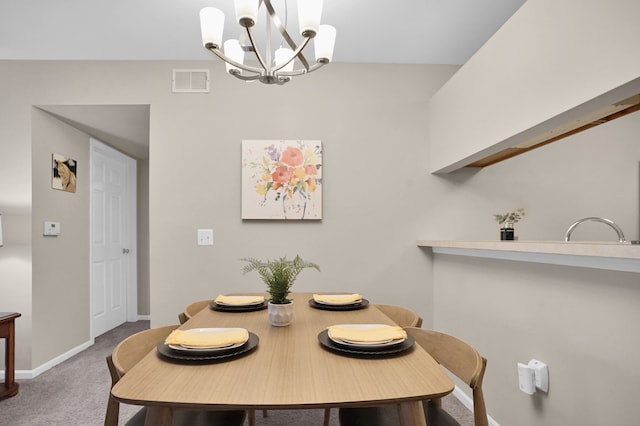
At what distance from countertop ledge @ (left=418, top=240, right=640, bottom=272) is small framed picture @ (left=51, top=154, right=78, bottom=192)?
3.36 metres

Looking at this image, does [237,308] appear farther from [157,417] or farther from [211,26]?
[211,26]

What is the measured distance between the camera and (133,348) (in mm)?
1337

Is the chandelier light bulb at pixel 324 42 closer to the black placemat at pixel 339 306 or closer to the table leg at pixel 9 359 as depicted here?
the black placemat at pixel 339 306

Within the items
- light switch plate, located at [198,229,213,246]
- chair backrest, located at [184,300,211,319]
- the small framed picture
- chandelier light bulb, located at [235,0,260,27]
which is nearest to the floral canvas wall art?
light switch plate, located at [198,229,213,246]

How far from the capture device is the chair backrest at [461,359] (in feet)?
3.66

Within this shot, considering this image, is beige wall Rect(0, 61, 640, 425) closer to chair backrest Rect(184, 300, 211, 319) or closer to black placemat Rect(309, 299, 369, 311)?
chair backrest Rect(184, 300, 211, 319)

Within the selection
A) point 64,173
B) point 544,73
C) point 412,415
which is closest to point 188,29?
point 64,173

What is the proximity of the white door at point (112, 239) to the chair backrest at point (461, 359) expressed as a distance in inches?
146

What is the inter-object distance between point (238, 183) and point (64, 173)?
1.71 m

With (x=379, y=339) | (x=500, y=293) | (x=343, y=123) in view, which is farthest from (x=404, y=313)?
(x=343, y=123)

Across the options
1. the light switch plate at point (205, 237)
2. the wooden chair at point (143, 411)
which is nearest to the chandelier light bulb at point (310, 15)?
the wooden chair at point (143, 411)

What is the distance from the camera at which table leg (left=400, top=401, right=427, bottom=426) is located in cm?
91

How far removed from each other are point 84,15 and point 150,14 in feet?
1.37

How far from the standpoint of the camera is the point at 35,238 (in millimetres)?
2984
